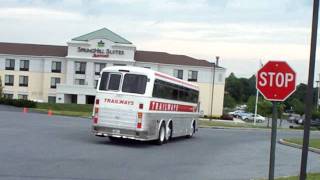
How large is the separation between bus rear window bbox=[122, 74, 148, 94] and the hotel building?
74173 millimetres

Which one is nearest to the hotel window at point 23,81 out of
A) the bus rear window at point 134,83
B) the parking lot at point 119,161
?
the parking lot at point 119,161

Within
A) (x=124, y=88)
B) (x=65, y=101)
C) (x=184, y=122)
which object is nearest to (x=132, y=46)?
(x=65, y=101)

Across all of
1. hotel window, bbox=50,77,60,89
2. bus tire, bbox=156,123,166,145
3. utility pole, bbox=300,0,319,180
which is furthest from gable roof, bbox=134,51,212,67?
utility pole, bbox=300,0,319,180

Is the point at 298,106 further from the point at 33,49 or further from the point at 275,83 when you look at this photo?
the point at 275,83

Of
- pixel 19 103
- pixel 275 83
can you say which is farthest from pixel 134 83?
pixel 19 103

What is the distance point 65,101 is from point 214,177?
85.6m

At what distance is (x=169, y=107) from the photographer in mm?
27062

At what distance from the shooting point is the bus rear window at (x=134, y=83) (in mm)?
23875

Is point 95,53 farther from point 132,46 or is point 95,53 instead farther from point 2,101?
point 2,101

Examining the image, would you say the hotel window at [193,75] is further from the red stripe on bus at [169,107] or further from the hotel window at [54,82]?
the red stripe on bus at [169,107]

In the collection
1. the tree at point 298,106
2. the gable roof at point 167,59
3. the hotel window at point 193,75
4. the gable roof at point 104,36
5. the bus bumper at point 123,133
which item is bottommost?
the tree at point 298,106

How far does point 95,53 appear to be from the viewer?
3947 inches

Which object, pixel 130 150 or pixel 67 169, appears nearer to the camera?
pixel 67 169

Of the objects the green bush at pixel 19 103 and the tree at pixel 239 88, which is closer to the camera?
the green bush at pixel 19 103
